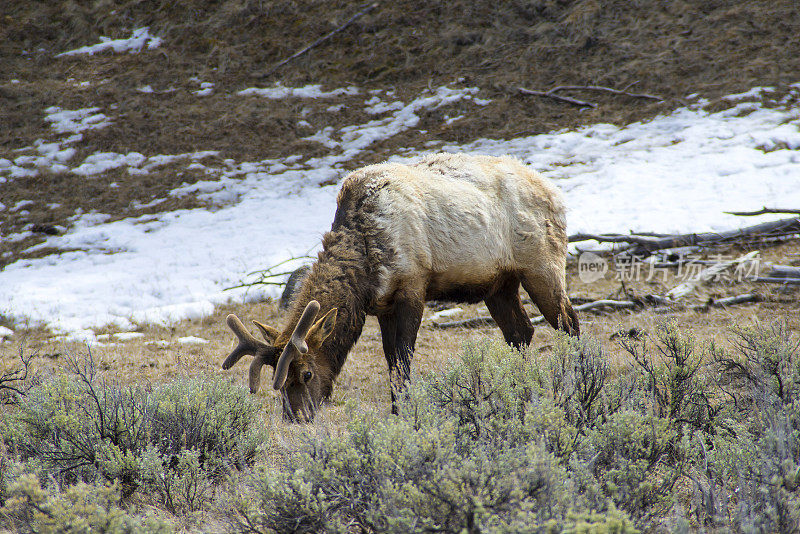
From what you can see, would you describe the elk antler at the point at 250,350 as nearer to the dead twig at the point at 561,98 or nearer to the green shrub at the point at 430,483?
the green shrub at the point at 430,483

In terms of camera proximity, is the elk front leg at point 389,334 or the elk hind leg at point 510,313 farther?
the elk hind leg at point 510,313

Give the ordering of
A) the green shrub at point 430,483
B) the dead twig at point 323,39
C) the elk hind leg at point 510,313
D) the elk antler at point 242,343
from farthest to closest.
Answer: the dead twig at point 323,39 → the elk hind leg at point 510,313 → the elk antler at point 242,343 → the green shrub at point 430,483

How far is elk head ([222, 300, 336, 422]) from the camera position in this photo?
4.75 meters

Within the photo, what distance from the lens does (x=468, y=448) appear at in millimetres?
3252

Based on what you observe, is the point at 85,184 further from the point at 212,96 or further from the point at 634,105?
the point at 634,105

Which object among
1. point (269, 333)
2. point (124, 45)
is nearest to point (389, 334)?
point (269, 333)

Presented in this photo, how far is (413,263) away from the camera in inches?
221

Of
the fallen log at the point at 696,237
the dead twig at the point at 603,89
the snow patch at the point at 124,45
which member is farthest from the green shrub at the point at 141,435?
the snow patch at the point at 124,45

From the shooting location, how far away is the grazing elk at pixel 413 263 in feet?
16.9

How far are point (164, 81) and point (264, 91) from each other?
3442mm

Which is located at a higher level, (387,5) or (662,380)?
(387,5)

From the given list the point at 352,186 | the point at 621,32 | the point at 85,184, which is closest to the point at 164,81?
the point at 85,184

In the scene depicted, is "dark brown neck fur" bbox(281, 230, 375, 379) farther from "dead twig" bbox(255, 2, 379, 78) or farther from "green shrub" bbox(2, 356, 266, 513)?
"dead twig" bbox(255, 2, 379, 78)

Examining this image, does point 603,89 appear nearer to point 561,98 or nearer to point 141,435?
point 561,98
